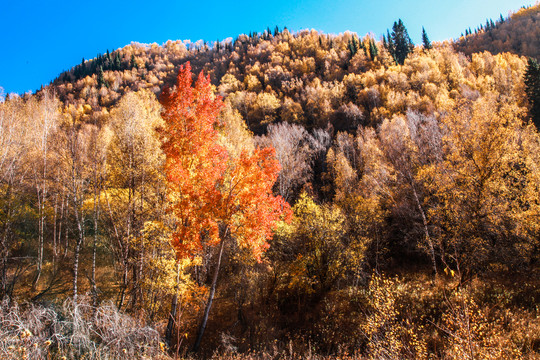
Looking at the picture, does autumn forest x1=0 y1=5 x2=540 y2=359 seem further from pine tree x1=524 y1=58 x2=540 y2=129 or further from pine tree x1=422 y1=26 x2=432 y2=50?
pine tree x1=422 y1=26 x2=432 y2=50

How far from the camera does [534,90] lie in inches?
1241

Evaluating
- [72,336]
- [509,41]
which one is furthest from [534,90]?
[509,41]

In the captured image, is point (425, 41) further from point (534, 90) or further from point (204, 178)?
point (204, 178)

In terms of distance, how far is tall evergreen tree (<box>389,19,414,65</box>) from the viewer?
237 feet

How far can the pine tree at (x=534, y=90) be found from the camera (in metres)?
30.4

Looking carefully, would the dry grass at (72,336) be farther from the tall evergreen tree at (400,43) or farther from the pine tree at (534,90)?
the tall evergreen tree at (400,43)

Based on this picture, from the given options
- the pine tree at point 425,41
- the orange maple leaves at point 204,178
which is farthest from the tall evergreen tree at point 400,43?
the orange maple leaves at point 204,178

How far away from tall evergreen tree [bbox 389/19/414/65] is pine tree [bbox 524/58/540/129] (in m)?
43.2

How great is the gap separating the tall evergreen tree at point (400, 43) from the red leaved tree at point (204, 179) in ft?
264

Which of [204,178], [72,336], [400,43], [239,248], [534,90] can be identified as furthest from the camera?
[400,43]

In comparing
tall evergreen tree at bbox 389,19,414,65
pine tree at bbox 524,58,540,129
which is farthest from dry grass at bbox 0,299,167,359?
tall evergreen tree at bbox 389,19,414,65

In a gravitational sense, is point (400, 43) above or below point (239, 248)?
above

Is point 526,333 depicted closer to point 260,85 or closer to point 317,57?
point 260,85

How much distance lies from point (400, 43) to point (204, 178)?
88602 millimetres
